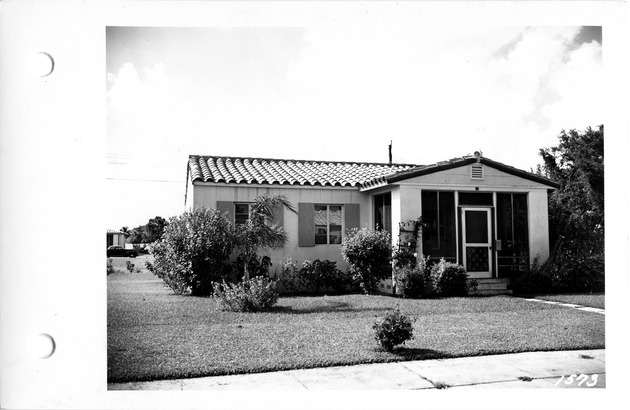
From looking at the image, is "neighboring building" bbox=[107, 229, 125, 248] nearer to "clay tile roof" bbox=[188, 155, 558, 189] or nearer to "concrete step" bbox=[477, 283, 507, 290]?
"clay tile roof" bbox=[188, 155, 558, 189]

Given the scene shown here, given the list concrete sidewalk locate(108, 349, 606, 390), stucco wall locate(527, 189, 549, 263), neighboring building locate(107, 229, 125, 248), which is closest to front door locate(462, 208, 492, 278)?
stucco wall locate(527, 189, 549, 263)

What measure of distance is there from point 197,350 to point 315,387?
1.76 metres

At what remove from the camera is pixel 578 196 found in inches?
A: 518

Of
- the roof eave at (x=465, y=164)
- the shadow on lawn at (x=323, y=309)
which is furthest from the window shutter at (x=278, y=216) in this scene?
the shadow on lawn at (x=323, y=309)

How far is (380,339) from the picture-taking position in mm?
6328

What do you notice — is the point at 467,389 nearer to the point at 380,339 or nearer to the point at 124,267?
the point at 380,339

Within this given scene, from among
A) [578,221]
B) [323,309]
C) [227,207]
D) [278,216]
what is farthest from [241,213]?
[578,221]

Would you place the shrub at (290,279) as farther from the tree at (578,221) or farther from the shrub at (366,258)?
the tree at (578,221)

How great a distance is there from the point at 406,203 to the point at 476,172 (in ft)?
6.27

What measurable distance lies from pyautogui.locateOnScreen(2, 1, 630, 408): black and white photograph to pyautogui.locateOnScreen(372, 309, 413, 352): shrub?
0.04 meters

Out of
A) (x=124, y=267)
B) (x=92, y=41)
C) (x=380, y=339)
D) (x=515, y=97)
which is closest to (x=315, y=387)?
(x=380, y=339)

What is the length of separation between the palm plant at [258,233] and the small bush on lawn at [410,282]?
251 cm

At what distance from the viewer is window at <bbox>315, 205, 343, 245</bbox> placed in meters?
11.8

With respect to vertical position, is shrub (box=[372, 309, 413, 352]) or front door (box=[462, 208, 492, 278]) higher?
front door (box=[462, 208, 492, 278])
